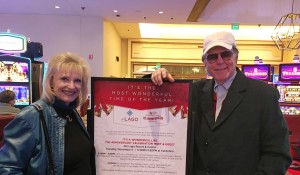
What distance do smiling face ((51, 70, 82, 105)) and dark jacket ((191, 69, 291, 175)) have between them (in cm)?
62

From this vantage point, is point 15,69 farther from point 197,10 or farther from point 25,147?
point 197,10

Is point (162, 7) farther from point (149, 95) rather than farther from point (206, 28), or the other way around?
point (149, 95)

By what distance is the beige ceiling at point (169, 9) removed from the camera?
7059 millimetres

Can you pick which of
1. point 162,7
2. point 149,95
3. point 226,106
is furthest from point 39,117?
point 162,7

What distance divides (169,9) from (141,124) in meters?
6.49

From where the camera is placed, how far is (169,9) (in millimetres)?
7512

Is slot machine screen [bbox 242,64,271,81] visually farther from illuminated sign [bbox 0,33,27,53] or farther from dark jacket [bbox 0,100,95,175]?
dark jacket [bbox 0,100,95,175]

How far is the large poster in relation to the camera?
143cm

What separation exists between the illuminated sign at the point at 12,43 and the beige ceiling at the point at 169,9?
255 centimetres

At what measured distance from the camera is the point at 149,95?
1.44m

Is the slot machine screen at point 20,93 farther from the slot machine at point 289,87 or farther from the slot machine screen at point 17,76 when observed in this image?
the slot machine at point 289,87

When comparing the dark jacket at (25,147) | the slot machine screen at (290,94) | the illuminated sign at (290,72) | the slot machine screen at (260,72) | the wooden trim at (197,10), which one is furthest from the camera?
the wooden trim at (197,10)

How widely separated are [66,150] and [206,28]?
10.4 m

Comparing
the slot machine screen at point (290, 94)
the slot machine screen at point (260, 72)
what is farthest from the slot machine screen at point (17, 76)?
the slot machine screen at point (290, 94)
